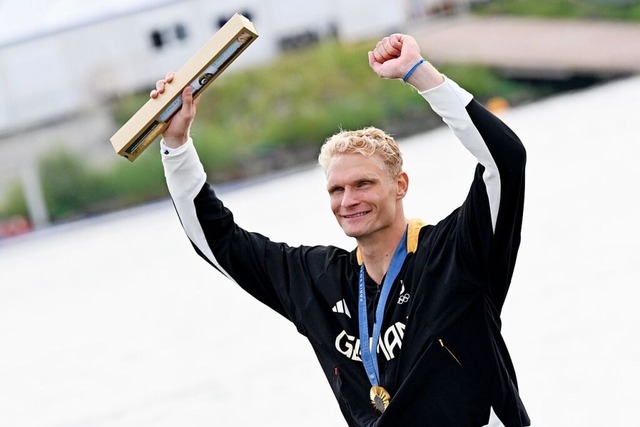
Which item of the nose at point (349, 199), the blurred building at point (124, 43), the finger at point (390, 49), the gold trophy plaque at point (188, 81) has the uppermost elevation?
the blurred building at point (124, 43)

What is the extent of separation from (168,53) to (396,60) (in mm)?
32814

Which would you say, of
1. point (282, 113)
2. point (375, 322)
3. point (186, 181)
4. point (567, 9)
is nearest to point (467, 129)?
point (375, 322)

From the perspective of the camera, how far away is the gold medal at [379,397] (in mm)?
3133

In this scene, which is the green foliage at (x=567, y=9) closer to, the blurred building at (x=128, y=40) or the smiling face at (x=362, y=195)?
the blurred building at (x=128, y=40)

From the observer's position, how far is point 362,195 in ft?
10.3

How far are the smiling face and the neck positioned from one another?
13 millimetres

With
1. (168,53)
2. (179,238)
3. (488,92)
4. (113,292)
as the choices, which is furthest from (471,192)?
(168,53)

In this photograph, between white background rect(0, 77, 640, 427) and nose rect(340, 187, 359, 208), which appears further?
white background rect(0, 77, 640, 427)

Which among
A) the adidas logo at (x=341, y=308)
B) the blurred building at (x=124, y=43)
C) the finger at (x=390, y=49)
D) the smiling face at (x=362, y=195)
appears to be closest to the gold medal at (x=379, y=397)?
the adidas logo at (x=341, y=308)

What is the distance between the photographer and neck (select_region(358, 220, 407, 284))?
3.21 m

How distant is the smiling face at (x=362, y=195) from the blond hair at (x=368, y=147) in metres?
0.01

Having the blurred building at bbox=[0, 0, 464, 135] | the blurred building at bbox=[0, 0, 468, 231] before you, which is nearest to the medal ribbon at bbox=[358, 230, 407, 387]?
the blurred building at bbox=[0, 0, 468, 231]

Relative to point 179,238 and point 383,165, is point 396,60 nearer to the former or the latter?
point 383,165

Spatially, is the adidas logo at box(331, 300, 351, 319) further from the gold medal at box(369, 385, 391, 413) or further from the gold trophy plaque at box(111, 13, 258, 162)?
the gold trophy plaque at box(111, 13, 258, 162)
